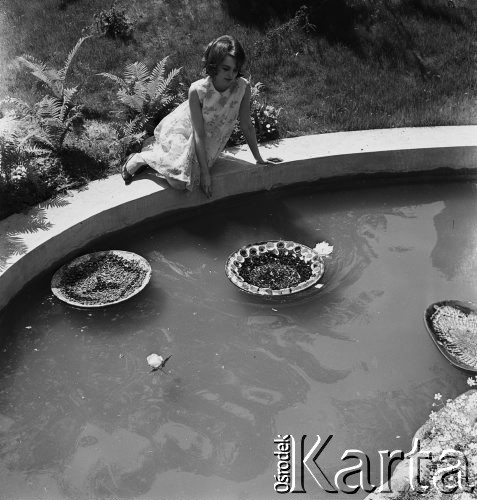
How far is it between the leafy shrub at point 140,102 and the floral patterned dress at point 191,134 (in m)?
0.37

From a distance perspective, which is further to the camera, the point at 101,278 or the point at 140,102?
the point at 140,102

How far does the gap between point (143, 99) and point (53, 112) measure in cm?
101

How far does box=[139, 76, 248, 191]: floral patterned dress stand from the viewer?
6.38 metres

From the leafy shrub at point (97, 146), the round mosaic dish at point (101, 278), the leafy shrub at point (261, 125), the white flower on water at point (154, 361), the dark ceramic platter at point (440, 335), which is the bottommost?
the dark ceramic platter at point (440, 335)

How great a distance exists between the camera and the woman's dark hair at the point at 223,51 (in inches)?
228

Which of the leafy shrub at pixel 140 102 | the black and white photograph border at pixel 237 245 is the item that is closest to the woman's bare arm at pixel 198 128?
the black and white photograph border at pixel 237 245

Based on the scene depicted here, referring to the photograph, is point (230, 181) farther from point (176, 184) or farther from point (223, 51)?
point (223, 51)

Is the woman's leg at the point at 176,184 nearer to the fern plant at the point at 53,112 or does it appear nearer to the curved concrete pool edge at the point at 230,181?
the curved concrete pool edge at the point at 230,181

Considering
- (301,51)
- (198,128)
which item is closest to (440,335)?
(198,128)

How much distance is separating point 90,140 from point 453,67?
4.97 metres

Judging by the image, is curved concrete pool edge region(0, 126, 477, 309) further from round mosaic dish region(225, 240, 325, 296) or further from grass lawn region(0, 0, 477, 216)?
round mosaic dish region(225, 240, 325, 296)

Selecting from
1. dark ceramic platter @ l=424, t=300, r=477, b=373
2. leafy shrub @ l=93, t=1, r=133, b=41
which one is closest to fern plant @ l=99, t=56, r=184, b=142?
leafy shrub @ l=93, t=1, r=133, b=41

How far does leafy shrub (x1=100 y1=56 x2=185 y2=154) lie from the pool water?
1.23 meters

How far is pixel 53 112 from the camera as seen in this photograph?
6.86 metres
